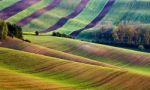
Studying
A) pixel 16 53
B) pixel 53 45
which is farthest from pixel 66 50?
pixel 16 53

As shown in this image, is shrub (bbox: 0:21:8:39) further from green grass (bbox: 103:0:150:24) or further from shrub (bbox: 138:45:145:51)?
green grass (bbox: 103:0:150:24)

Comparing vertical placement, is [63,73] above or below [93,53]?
above

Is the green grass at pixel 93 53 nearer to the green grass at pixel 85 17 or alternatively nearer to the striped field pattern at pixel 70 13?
the striped field pattern at pixel 70 13

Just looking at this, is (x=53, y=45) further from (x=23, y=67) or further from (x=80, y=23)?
(x=80, y=23)

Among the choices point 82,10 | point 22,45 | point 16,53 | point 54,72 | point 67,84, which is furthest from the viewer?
point 82,10

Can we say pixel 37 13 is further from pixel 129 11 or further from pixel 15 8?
pixel 129 11

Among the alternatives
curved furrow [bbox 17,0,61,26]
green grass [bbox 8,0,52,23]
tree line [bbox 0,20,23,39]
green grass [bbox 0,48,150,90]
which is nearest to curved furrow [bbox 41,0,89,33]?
curved furrow [bbox 17,0,61,26]

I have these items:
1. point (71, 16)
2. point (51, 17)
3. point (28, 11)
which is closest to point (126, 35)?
point (71, 16)
